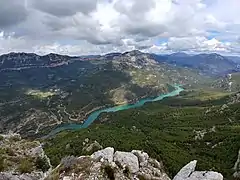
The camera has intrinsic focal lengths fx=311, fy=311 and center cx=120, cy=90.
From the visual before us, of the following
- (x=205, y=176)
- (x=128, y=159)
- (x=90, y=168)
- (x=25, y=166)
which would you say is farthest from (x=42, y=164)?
(x=90, y=168)

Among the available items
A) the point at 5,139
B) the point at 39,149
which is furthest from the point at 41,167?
the point at 5,139

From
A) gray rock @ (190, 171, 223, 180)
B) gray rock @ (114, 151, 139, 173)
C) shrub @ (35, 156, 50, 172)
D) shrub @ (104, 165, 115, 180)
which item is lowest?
shrub @ (35, 156, 50, 172)

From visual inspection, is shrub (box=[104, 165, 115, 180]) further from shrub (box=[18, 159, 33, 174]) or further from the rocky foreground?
shrub (box=[18, 159, 33, 174])

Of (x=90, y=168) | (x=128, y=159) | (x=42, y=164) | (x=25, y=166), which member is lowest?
(x=42, y=164)

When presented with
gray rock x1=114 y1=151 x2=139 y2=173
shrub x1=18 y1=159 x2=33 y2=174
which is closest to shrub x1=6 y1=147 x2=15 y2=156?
shrub x1=18 y1=159 x2=33 y2=174

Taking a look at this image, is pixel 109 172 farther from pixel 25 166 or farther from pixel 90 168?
pixel 25 166

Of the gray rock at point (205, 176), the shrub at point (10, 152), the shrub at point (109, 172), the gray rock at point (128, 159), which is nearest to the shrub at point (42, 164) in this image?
the shrub at point (10, 152)

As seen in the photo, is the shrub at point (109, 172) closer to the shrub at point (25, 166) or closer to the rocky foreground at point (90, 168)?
the rocky foreground at point (90, 168)

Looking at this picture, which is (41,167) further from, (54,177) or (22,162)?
(54,177)
